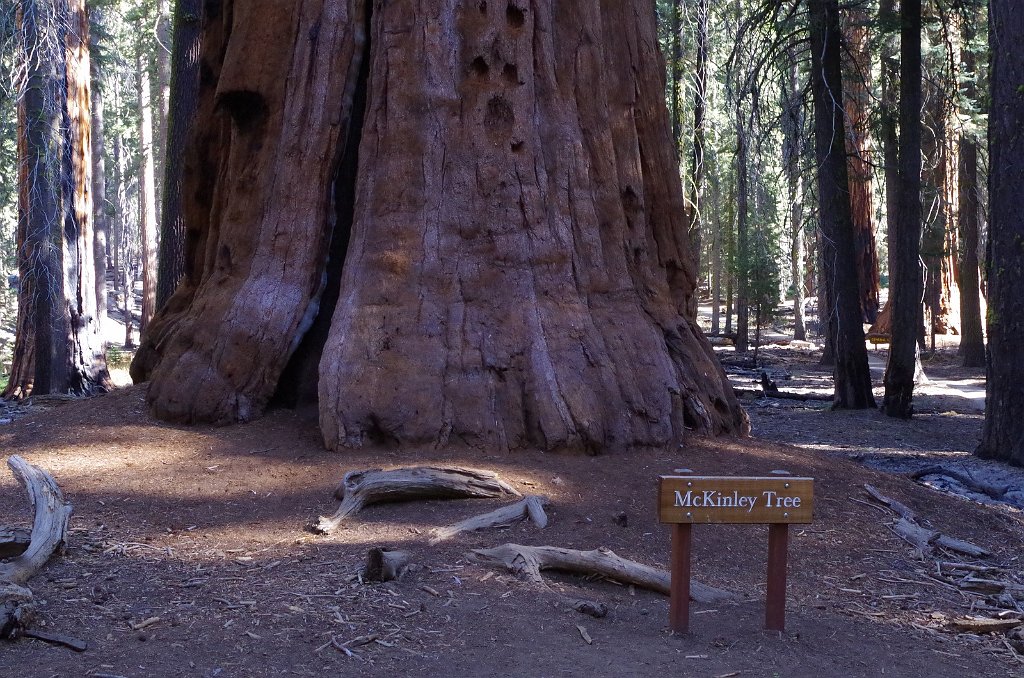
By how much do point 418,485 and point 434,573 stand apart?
109 centimetres

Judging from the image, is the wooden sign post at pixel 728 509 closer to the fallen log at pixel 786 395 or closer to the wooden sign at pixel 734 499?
the wooden sign at pixel 734 499

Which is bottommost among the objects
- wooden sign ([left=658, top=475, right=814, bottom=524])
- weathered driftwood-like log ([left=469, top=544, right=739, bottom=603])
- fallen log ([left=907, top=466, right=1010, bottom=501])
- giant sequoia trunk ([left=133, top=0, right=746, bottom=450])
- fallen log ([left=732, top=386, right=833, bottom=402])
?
fallen log ([left=907, top=466, right=1010, bottom=501])

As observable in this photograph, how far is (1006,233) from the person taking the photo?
9828 millimetres

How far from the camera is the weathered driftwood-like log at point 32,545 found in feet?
13.9

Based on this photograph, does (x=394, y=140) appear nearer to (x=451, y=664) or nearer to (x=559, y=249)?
(x=559, y=249)

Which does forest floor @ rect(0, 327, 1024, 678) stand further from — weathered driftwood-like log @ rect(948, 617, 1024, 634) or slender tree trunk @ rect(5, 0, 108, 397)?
slender tree trunk @ rect(5, 0, 108, 397)

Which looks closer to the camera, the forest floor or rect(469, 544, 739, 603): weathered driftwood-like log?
the forest floor

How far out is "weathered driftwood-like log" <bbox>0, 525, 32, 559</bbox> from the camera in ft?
16.8

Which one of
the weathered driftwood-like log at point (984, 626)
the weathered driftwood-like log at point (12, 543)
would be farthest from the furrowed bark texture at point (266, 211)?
the weathered driftwood-like log at point (984, 626)

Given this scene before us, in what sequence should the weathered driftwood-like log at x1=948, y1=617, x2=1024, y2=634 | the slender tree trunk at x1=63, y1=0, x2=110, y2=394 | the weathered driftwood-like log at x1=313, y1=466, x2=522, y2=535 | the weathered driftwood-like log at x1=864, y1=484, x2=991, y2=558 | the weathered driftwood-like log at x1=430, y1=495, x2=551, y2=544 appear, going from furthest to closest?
the slender tree trunk at x1=63, y1=0, x2=110, y2=394, the weathered driftwood-like log at x1=864, y1=484, x2=991, y2=558, the weathered driftwood-like log at x1=313, y1=466, x2=522, y2=535, the weathered driftwood-like log at x1=430, y1=495, x2=551, y2=544, the weathered driftwood-like log at x1=948, y1=617, x2=1024, y2=634

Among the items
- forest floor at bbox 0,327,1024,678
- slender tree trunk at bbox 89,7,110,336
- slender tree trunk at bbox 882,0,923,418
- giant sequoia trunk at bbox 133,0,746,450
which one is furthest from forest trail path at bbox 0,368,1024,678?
slender tree trunk at bbox 89,7,110,336

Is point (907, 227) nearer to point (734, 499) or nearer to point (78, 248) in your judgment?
point (734, 499)

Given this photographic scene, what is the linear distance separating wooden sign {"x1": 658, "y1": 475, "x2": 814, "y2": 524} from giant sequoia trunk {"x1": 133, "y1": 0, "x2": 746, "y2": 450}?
103 inches

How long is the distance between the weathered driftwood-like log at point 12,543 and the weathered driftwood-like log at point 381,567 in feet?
5.98
